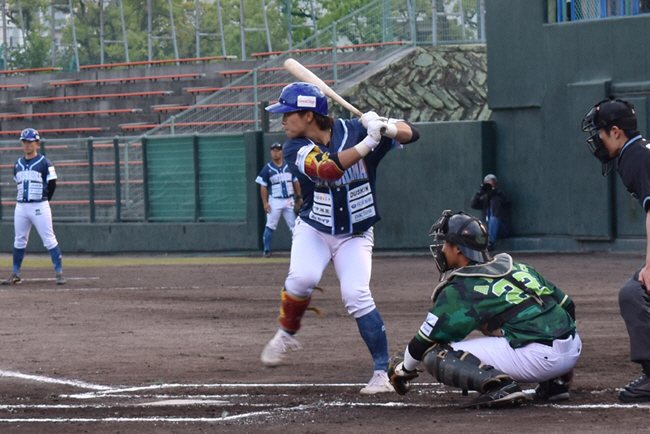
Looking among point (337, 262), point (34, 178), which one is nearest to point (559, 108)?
point (34, 178)

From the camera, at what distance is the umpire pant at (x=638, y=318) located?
6.05 meters

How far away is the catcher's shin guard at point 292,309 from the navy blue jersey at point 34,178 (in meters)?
8.88

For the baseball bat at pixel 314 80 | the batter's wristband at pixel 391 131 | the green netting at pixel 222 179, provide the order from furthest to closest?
the green netting at pixel 222 179, the baseball bat at pixel 314 80, the batter's wristband at pixel 391 131

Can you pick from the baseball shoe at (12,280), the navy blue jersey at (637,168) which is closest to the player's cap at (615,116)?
the navy blue jersey at (637,168)

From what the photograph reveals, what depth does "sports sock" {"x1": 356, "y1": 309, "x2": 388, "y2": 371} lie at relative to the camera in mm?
6891

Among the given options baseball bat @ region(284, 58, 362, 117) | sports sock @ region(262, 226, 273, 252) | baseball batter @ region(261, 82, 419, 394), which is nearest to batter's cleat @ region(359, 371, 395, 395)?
baseball batter @ region(261, 82, 419, 394)

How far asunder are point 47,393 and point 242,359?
6.09 ft

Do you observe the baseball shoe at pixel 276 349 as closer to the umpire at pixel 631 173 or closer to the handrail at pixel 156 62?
the umpire at pixel 631 173

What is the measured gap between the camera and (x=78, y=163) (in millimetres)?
24922

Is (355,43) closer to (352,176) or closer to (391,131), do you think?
(352,176)

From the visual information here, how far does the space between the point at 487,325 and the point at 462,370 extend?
1.12ft

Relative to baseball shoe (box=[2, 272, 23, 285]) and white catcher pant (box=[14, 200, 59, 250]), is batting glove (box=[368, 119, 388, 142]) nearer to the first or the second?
white catcher pant (box=[14, 200, 59, 250])

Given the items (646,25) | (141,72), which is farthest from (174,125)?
(646,25)

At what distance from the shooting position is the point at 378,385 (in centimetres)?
677
